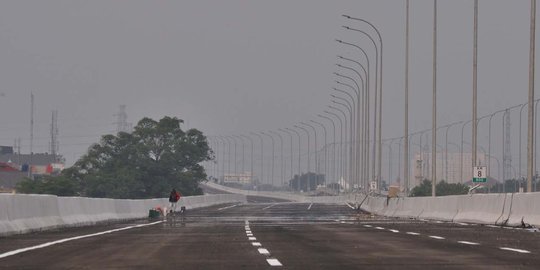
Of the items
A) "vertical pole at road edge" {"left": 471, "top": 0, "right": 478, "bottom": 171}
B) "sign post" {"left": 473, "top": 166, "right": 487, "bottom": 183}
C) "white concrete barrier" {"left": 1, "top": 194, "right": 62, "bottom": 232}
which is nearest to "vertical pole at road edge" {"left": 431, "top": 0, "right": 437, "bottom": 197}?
"vertical pole at road edge" {"left": 471, "top": 0, "right": 478, "bottom": 171}

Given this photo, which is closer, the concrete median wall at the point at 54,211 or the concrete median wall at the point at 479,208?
the concrete median wall at the point at 54,211

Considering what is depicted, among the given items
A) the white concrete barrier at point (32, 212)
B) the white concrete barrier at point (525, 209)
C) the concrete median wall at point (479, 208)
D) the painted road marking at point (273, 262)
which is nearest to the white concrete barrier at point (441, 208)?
the concrete median wall at point (479, 208)

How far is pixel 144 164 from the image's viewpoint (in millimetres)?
172500

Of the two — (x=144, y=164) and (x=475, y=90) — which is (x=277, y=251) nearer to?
(x=475, y=90)

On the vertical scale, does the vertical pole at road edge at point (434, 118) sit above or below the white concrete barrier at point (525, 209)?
above

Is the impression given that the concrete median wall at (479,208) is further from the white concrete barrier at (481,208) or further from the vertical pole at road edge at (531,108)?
the vertical pole at road edge at (531,108)

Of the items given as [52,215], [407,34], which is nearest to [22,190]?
[407,34]

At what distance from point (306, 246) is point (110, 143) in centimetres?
15204

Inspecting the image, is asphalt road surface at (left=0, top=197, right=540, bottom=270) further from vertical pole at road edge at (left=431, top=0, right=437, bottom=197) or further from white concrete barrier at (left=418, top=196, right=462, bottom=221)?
vertical pole at road edge at (left=431, top=0, right=437, bottom=197)

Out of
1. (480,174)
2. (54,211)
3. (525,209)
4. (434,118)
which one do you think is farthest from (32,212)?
(434,118)

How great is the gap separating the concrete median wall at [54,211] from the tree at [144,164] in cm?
9988

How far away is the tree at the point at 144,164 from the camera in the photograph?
161500 millimetres

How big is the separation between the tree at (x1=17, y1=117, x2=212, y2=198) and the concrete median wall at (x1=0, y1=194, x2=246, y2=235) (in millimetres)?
99876

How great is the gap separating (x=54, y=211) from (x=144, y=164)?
440 ft
